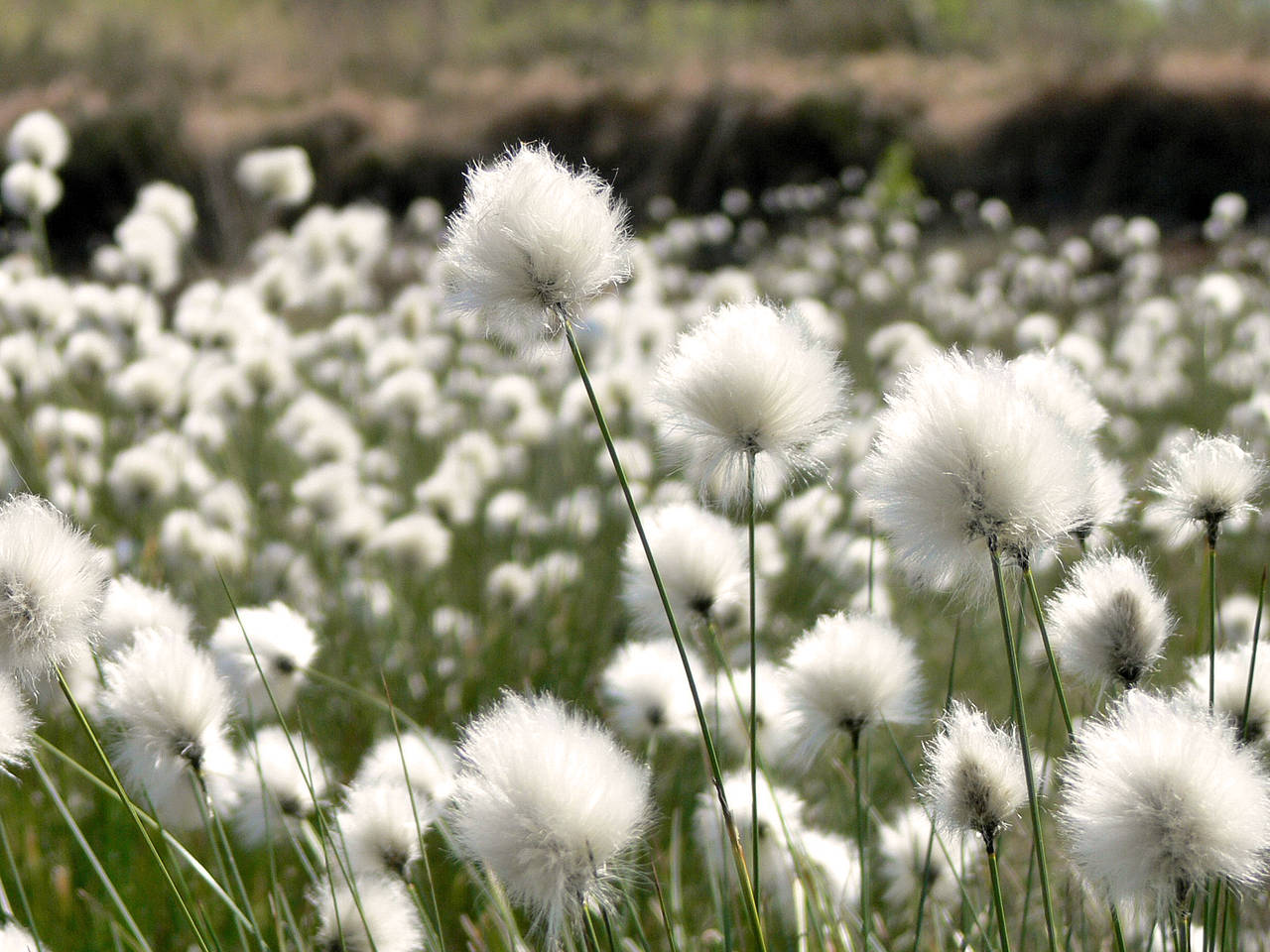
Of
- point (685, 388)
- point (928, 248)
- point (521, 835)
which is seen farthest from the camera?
point (928, 248)

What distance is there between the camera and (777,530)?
3066mm

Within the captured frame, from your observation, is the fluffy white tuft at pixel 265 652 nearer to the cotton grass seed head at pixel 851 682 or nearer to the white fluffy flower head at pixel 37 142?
the cotton grass seed head at pixel 851 682

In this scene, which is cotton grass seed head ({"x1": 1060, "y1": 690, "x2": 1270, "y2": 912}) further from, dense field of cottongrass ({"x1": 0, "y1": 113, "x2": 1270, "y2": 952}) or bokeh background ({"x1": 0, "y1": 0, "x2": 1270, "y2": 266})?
bokeh background ({"x1": 0, "y1": 0, "x2": 1270, "y2": 266})

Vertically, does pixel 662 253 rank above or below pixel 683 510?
above

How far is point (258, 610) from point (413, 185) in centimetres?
1063

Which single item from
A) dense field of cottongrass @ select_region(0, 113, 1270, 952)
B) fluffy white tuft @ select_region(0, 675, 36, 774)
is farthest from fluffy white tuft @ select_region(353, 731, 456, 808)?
fluffy white tuft @ select_region(0, 675, 36, 774)

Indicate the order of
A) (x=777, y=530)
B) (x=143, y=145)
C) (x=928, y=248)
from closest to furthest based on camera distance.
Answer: (x=777, y=530)
(x=928, y=248)
(x=143, y=145)

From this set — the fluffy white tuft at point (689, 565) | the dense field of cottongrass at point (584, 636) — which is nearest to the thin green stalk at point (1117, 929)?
the dense field of cottongrass at point (584, 636)

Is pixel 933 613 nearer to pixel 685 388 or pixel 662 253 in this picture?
pixel 685 388

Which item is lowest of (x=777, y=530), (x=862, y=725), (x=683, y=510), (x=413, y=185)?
(x=862, y=725)

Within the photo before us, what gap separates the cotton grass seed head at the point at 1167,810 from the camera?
72cm

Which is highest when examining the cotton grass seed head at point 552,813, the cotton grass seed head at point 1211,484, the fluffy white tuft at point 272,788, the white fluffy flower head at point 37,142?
the white fluffy flower head at point 37,142

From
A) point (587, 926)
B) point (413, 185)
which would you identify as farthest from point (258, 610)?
point (413, 185)

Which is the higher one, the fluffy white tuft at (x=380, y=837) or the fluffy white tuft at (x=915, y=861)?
the fluffy white tuft at (x=915, y=861)
